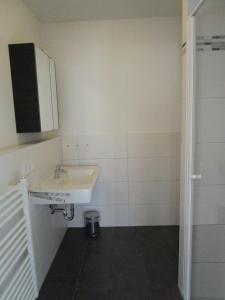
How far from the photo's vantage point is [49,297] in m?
1.91

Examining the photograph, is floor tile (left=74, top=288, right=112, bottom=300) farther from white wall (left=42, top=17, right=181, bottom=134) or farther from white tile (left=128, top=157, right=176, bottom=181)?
white wall (left=42, top=17, right=181, bottom=134)

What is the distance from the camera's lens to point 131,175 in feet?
9.67

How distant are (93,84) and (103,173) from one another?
3.81ft

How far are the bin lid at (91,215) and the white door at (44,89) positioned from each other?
1235 millimetres

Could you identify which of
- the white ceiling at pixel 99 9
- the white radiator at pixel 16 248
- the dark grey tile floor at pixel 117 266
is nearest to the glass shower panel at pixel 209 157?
the dark grey tile floor at pixel 117 266

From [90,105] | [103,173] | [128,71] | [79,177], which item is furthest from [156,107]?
[79,177]

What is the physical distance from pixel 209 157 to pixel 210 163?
47mm

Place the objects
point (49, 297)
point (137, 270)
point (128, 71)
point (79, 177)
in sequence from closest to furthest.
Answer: point (49, 297) < point (137, 270) < point (79, 177) < point (128, 71)

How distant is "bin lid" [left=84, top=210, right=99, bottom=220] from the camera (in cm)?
283

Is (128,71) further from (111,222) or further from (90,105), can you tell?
(111,222)

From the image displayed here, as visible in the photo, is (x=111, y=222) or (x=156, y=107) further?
(x=111, y=222)

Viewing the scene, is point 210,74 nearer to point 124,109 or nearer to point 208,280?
point 124,109

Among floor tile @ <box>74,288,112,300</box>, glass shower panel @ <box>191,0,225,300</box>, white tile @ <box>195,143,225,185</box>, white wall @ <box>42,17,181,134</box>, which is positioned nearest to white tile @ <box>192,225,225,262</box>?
glass shower panel @ <box>191,0,225,300</box>

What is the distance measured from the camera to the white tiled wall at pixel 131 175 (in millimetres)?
2883
